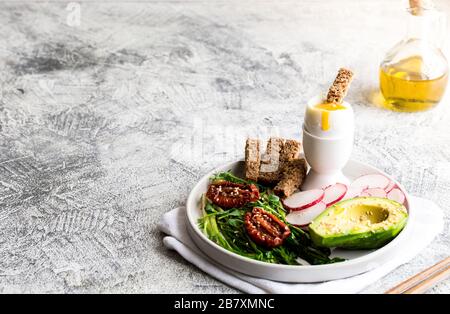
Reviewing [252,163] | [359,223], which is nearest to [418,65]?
[252,163]

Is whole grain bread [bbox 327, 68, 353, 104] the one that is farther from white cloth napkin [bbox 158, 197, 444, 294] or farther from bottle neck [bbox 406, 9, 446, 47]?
bottle neck [bbox 406, 9, 446, 47]

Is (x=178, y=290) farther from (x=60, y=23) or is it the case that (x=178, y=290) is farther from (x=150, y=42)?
(x=60, y=23)

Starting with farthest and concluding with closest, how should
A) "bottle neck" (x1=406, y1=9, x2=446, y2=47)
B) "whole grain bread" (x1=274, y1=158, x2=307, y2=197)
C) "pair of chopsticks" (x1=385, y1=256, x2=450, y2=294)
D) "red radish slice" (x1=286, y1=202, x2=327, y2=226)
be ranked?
"bottle neck" (x1=406, y1=9, x2=446, y2=47)
"whole grain bread" (x1=274, y1=158, x2=307, y2=197)
"red radish slice" (x1=286, y1=202, x2=327, y2=226)
"pair of chopsticks" (x1=385, y1=256, x2=450, y2=294)

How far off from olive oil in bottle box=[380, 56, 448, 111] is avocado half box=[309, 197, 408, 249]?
0.73m

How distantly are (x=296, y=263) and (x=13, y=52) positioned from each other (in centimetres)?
171

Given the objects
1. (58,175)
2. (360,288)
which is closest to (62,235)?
(58,175)

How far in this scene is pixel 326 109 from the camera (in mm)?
1522

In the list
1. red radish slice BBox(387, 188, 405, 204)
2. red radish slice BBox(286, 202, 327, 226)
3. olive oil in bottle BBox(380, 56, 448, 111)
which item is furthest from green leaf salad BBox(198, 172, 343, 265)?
olive oil in bottle BBox(380, 56, 448, 111)

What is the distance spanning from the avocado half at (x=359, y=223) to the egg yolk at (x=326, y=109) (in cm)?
17

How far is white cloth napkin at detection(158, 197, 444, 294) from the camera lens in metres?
1.35

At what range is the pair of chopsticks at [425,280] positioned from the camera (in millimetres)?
1308

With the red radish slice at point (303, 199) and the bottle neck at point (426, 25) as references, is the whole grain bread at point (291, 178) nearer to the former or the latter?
the red radish slice at point (303, 199)

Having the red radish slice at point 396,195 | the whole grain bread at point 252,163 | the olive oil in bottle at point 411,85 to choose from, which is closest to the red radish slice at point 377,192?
the red radish slice at point 396,195
